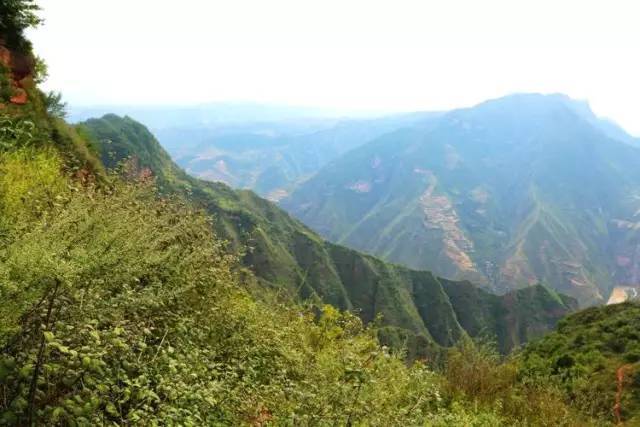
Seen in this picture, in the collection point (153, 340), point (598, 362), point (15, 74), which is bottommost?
point (598, 362)

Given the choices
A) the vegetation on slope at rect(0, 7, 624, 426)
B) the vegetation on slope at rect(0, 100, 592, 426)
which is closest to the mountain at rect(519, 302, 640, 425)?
the vegetation on slope at rect(0, 7, 624, 426)

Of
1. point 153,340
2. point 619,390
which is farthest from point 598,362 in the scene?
Result: point 153,340

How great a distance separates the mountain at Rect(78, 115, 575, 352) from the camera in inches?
3853

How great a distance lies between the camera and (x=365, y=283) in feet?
349

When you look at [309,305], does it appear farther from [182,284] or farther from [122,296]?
[122,296]

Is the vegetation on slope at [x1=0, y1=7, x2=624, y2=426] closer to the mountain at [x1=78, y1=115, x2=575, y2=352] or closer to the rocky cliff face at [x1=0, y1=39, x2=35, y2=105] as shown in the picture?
the rocky cliff face at [x1=0, y1=39, x2=35, y2=105]

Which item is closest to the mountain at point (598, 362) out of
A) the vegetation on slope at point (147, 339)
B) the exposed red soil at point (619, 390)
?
the exposed red soil at point (619, 390)

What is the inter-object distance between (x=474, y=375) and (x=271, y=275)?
71168 millimetres

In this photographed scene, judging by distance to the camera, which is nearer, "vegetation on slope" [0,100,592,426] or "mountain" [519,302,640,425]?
"vegetation on slope" [0,100,592,426]

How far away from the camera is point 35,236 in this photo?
16.9ft

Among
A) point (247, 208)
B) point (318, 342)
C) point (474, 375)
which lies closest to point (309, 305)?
point (318, 342)

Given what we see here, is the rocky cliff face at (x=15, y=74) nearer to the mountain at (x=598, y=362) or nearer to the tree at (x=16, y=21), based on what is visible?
the tree at (x=16, y=21)

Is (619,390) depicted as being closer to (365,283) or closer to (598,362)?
(598,362)

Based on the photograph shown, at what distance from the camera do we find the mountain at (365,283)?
9788cm
